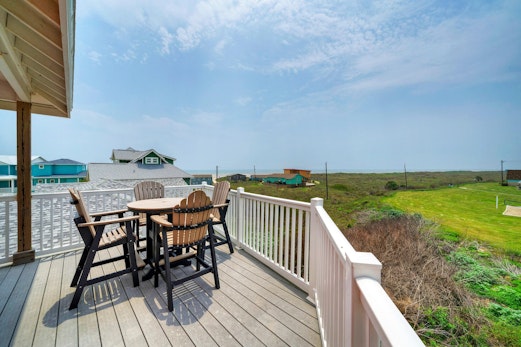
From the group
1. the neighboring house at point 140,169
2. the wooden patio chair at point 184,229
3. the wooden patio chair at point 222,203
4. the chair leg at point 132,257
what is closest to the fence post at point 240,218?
the wooden patio chair at point 222,203

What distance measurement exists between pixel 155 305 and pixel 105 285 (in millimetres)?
888

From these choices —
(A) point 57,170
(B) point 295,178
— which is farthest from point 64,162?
(B) point 295,178

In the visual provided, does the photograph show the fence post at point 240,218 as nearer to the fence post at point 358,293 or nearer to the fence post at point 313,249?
the fence post at point 313,249

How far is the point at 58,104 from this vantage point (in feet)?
11.7

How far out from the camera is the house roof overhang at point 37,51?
1619mm

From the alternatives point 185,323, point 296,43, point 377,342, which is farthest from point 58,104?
point 296,43

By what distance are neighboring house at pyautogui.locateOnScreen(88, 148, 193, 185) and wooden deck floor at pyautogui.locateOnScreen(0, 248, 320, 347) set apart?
12566 millimetres

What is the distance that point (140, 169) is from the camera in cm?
1658

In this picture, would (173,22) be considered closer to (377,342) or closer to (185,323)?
(185,323)

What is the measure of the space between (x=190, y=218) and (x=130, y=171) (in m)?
16.5

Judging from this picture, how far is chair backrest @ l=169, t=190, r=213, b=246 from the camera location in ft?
7.65

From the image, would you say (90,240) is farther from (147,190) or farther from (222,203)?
(222,203)

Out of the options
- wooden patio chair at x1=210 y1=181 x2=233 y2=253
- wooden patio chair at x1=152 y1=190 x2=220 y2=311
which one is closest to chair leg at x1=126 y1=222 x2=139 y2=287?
wooden patio chair at x1=152 y1=190 x2=220 y2=311

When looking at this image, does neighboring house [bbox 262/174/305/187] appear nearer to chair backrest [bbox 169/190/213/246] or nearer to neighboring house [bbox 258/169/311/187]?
neighboring house [bbox 258/169/311/187]
